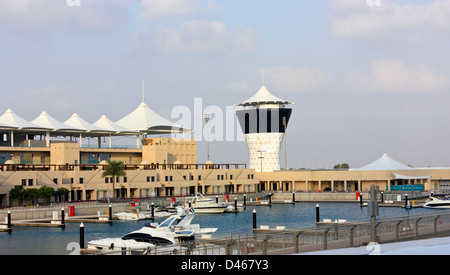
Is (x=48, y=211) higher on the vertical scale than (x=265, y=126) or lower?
lower

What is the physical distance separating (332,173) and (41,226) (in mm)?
73674

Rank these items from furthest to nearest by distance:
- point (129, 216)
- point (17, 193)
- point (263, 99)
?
point (263, 99) < point (17, 193) < point (129, 216)

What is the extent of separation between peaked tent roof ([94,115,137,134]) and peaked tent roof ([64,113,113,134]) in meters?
2.39

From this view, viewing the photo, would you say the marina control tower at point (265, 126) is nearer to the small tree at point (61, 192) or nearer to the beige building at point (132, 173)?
the beige building at point (132, 173)

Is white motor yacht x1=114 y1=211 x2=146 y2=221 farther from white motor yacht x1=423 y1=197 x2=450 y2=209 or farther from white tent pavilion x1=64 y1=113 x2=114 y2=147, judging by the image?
white motor yacht x1=423 y1=197 x2=450 y2=209

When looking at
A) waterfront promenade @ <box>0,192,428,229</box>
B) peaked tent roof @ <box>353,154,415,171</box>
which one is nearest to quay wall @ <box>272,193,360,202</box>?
waterfront promenade @ <box>0,192,428,229</box>

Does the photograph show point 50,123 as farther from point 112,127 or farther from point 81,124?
point 112,127

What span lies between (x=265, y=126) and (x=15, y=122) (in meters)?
74.3

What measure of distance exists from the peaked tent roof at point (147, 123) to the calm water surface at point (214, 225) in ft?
92.8

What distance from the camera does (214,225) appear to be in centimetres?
7225

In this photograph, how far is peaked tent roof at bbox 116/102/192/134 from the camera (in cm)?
12256

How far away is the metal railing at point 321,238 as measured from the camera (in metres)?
29.2

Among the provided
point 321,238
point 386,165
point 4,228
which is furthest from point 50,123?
point 321,238
